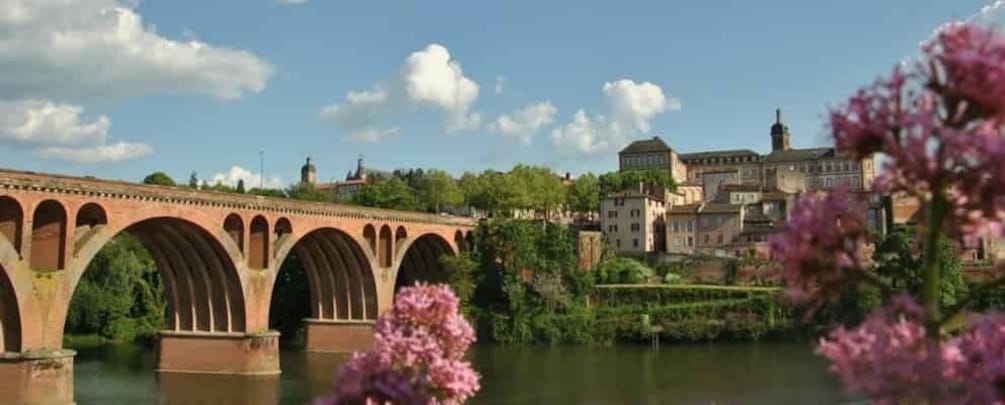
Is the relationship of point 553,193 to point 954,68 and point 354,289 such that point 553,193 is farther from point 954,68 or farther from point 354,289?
point 954,68

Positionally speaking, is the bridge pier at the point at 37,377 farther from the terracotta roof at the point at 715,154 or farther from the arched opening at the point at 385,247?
the terracotta roof at the point at 715,154

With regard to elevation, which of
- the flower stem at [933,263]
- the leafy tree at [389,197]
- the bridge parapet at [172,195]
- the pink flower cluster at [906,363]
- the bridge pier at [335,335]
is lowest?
the bridge pier at [335,335]

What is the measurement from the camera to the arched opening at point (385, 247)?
6900 centimetres

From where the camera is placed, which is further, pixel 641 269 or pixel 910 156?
pixel 641 269

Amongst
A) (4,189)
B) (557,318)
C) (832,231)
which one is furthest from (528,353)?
(832,231)

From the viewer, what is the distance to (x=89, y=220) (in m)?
41.4

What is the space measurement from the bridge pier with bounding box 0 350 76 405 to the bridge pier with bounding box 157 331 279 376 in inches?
580

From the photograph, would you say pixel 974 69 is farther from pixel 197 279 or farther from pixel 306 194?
pixel 306 194

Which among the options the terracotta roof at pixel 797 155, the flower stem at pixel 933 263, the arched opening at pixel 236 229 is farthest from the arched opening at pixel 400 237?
the terracotta roof at pixel 797 155

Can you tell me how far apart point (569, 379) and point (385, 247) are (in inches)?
978

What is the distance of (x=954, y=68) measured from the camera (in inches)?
226

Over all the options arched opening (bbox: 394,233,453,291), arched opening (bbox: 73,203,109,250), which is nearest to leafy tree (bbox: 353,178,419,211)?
arched opening (bbox: 394,233,453,291)

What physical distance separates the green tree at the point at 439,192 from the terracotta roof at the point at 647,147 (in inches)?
1507

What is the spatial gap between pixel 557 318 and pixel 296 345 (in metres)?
21.5
